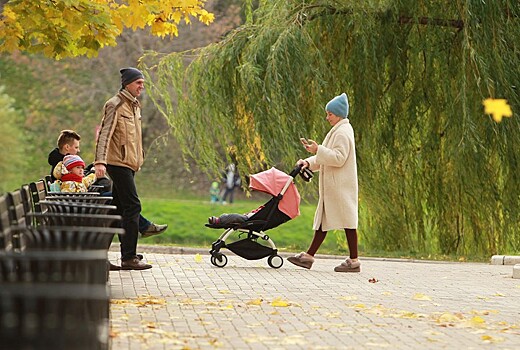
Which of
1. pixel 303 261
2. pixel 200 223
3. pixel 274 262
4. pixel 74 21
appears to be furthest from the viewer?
pixel 200 223

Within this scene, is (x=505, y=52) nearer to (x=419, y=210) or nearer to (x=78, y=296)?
(x=419, y=210)

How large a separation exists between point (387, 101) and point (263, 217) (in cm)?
545

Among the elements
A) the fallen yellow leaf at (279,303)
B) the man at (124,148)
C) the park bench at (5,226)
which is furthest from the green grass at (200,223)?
the park bench at (5,226)

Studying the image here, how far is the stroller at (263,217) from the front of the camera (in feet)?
45.4

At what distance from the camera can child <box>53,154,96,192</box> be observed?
1299 centimetres

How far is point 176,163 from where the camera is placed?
167 ft

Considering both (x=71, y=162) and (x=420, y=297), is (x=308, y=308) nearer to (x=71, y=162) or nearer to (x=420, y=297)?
(x=420, y=297)

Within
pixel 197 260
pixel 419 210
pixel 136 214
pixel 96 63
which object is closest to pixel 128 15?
pixel 136 214

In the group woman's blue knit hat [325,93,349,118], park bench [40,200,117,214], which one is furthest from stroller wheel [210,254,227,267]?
park bench [40,200,117,214]

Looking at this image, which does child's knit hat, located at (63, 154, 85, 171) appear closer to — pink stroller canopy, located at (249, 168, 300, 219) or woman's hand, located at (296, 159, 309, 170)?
pink stroller canopy, located at (249, 168, 300, 219)

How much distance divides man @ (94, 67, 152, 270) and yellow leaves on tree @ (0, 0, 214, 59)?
0.51m

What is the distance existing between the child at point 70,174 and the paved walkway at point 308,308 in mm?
1011

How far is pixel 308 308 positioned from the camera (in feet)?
33.1

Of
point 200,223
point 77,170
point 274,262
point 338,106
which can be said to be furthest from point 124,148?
point 200,223
